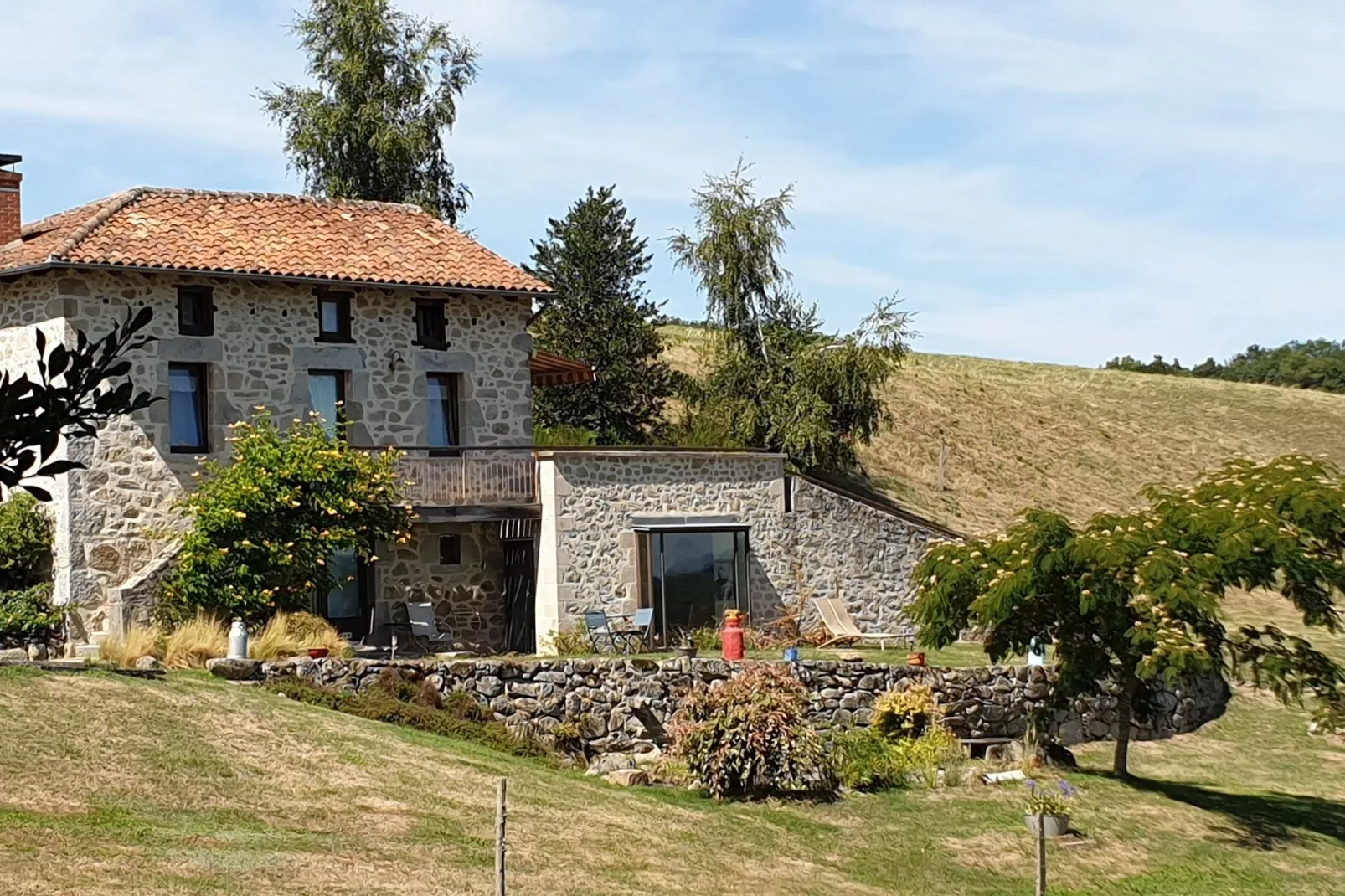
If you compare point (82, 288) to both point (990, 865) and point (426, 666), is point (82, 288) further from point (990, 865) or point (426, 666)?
point (990, 865)

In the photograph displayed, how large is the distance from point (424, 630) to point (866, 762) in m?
8.53

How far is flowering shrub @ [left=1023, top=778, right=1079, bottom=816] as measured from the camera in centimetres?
1767

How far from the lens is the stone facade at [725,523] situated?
27.0 m

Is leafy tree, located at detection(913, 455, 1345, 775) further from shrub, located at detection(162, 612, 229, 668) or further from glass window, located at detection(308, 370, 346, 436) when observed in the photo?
glass window, located at detection(308, 370, 346, 436)

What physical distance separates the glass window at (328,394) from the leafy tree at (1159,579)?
34.1ft

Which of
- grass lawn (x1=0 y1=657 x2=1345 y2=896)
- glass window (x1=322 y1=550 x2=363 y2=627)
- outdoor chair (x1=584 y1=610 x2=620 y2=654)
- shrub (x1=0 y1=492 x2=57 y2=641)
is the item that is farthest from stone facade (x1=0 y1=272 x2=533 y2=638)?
grass lawn (x1=0 y1=657 x2=1345 y2=896)

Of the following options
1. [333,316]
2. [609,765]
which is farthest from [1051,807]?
[333,316]

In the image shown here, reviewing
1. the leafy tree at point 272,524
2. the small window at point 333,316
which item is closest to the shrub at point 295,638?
the leafy tree at point 272,524

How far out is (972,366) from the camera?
69875 mm

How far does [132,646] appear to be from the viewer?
2197 centimetres

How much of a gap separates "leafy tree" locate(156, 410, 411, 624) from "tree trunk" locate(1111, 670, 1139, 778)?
11.0m

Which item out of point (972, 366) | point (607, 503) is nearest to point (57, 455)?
point (607, 503)

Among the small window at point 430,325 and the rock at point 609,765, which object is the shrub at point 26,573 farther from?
the rock at point 609,765

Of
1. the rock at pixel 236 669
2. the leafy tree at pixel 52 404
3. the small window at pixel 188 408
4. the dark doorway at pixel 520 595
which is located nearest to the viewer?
the leafy tree at pixel 52 404
